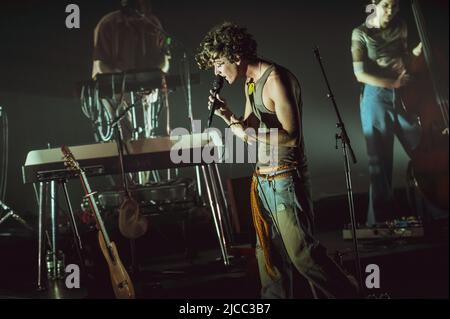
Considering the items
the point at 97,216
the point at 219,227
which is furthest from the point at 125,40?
the point at 219,227

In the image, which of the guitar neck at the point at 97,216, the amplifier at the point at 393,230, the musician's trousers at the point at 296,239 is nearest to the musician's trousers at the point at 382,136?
the amplifier at the point at 393,230

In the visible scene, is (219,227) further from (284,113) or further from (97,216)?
(284,113)

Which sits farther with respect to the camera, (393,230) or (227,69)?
(393,230)

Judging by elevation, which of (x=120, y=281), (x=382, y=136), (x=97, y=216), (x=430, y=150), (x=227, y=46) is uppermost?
(x=227, y=46)

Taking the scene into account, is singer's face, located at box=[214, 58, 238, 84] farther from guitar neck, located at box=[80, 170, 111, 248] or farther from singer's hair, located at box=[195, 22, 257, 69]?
guitar neck, located at box=[80, 170, 111, 248]

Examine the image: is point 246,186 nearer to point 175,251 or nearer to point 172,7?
point 175,251

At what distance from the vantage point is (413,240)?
4.24 metres

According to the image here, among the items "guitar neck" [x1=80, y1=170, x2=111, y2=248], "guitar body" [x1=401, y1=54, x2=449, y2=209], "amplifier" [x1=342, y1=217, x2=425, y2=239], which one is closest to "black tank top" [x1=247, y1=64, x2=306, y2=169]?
"guitar neck" [x1=80, y1=170, x2=111, y2=248]

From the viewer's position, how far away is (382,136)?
503 centimetres

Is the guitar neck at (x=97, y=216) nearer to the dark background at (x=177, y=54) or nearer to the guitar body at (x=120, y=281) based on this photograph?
the guitar body at (x=120, y=281)

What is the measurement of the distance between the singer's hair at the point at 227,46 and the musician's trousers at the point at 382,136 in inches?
95.7

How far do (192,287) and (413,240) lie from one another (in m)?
1.83

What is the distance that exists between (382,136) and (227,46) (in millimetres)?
2677
